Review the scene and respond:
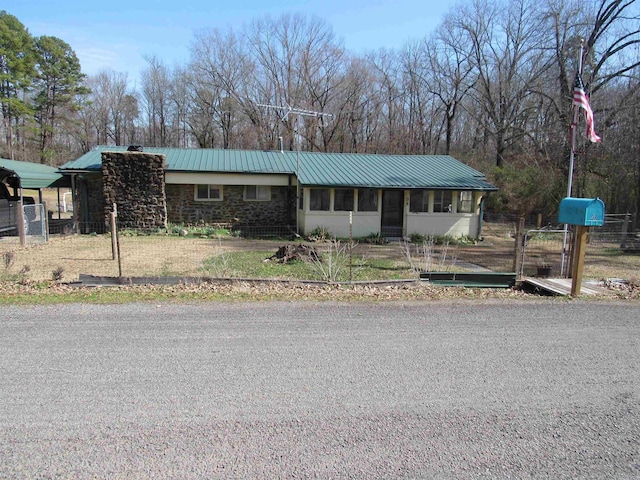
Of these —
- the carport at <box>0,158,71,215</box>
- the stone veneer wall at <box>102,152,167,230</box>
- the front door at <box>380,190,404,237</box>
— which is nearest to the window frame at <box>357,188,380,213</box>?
the front door at <box>380,190,404,237</box>

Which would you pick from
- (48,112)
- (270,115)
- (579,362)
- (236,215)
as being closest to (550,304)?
(579,362)

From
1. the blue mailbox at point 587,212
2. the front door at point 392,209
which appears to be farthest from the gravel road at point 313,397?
the front door at point 392,209

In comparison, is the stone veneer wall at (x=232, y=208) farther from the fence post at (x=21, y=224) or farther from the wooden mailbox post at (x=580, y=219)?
the wooden mailbox post at (x=580, y=219)

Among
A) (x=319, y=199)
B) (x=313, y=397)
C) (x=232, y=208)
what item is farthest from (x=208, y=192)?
(x=313, y=397)

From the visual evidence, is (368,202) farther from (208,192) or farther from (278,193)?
(208,192)

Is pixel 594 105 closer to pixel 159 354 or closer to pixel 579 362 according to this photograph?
pixel 579 362

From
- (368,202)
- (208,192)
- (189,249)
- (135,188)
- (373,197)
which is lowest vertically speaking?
(189,249)

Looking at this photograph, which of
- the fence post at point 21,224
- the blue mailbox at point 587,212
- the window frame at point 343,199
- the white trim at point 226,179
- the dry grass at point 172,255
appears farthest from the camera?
the white trim at point 226,179

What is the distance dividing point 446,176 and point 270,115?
75.0ft

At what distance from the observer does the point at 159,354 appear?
4586 mm

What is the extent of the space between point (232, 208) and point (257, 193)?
4.44ft

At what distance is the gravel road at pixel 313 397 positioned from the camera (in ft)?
9.21

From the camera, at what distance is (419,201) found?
19.4 metres

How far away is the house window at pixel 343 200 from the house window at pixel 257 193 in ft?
11.7
